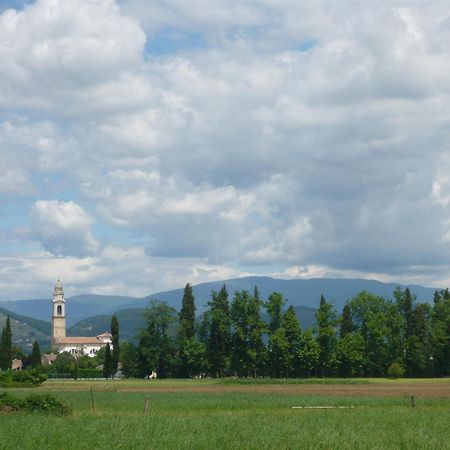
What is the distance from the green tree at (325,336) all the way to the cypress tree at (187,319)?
21.2 meters

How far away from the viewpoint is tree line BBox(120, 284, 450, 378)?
120 metres

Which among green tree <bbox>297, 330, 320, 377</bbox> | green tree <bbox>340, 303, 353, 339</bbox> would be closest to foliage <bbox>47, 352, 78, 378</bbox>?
green tree <bbox>297, 330, 320, 377</bbox>

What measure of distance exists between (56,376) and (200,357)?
137 feet

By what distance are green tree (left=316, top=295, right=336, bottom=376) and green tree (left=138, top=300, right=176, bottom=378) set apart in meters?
24.0

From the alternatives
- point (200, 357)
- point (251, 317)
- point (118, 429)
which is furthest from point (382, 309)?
point (118, 429)

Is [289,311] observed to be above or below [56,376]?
above

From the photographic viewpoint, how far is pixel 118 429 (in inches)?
1146

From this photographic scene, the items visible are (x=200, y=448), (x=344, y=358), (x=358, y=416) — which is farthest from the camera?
(x=344, y=358)

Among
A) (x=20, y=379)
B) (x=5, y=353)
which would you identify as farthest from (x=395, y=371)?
(x=5, y=353)

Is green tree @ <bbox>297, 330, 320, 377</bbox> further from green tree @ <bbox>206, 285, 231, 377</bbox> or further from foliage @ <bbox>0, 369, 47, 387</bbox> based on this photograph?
foliage @ <bbox>0, 369, 47, 387</bbox>

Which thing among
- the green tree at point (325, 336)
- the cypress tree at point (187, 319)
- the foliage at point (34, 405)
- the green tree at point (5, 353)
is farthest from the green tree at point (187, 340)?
the foliage at point (34, 405)

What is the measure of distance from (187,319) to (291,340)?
19.4 metres

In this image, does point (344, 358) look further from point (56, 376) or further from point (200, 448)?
point (200, 448)

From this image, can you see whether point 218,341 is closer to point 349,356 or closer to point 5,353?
point 349,356
